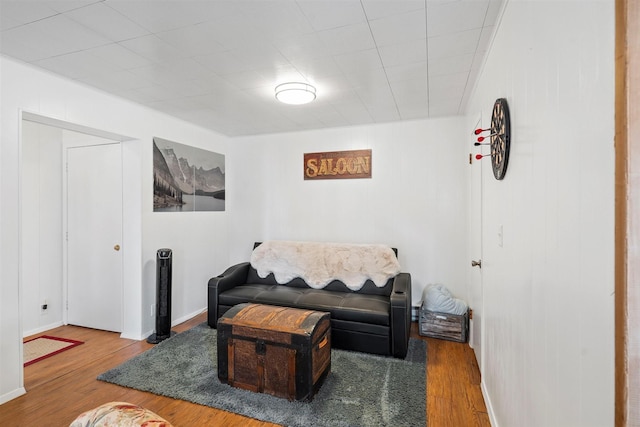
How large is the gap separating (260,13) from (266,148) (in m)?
2.79

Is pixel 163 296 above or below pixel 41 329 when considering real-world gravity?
above

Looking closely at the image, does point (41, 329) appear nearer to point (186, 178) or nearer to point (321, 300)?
point (186, 178)

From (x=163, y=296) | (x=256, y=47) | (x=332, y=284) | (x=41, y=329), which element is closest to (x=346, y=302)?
(x=332, y=284)

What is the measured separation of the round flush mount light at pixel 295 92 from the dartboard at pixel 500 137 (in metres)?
1.48

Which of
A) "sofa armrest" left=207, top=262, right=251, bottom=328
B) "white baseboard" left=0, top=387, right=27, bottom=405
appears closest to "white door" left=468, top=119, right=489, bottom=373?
"sofa armrest" left=207, top=262, right=251, bottom=328

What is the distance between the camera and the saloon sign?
392cm

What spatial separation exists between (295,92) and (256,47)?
0.62 meters

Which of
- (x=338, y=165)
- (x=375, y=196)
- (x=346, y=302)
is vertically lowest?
(x=346, y=302)

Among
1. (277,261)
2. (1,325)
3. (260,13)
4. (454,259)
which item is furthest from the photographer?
(277,261)

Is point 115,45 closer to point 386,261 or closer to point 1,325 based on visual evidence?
point 1,325

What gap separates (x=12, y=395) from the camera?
2.21 m

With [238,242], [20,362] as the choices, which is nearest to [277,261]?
[238,242]

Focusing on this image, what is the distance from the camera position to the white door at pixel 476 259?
8.20ft

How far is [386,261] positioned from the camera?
3.46 meters
